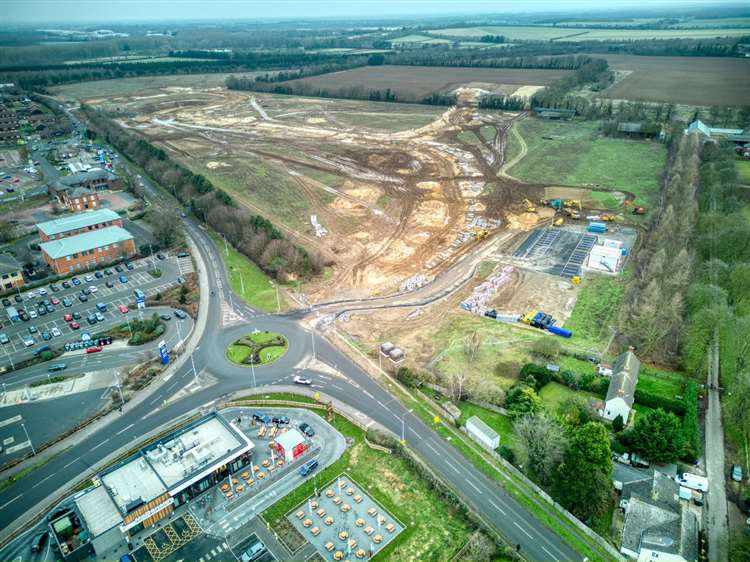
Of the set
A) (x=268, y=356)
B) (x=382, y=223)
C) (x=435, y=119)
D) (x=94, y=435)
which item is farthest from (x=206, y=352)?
(x=435, y=119)

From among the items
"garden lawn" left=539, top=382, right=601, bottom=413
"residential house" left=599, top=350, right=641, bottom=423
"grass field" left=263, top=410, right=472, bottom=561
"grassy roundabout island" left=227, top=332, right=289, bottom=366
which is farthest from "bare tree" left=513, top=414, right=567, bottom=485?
"grassy roundabout island" left=227, top=332, right=289, bottom=366

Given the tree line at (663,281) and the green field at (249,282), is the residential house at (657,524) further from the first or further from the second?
the green field at (249,282)

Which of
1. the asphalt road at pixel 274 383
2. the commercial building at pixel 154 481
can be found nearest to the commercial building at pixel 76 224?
the asphalt road at pixel 274 383

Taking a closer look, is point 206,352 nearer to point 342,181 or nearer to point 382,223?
point 382,223

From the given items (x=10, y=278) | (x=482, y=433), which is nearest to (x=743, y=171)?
(x=482, y=433)

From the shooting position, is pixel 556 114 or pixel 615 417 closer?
pixel 615 417

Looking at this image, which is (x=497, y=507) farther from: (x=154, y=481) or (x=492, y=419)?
(x=154, y=481)
